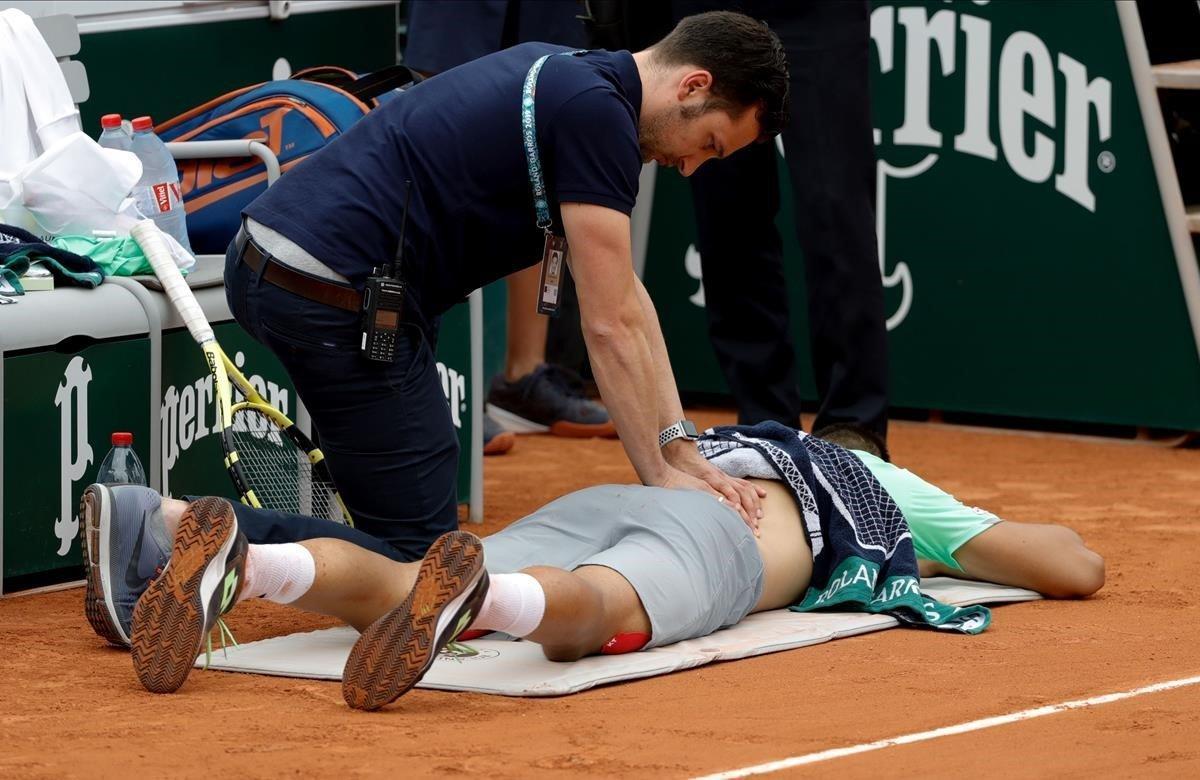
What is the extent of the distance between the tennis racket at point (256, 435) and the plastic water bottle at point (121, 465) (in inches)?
8.0

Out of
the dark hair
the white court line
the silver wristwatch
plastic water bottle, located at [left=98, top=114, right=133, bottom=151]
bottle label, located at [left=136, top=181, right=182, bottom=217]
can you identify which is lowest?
the white court line

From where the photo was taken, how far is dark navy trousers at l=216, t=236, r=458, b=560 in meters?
4.13

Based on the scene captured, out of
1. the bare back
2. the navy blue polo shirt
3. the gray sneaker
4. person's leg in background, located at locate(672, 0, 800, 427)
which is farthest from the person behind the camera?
person's leg in background, located at locate(672, 0, 800, 427)

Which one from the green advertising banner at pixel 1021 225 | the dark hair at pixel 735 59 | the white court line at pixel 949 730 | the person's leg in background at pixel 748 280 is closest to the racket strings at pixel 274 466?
the dark hair at pixel 735 59

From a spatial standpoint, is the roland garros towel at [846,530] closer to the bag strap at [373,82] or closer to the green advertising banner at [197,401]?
the green advertising banner at [197,401]

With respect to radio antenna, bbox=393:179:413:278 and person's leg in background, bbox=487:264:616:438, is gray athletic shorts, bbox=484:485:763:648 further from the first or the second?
person's leg in background, bbox=487:264:616:438

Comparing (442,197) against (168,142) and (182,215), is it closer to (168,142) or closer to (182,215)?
(182,215)

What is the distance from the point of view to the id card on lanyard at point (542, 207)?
13.1 feet

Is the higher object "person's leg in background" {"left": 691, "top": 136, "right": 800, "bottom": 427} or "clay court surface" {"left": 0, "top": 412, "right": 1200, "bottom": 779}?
"person's leg in background" {"left": 691, "top": 136, "right": 800, "bottom": 427}

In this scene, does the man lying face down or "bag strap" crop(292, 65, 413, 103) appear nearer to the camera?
the man lying face down

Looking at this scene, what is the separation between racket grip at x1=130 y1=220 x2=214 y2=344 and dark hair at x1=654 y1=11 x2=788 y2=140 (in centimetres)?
131

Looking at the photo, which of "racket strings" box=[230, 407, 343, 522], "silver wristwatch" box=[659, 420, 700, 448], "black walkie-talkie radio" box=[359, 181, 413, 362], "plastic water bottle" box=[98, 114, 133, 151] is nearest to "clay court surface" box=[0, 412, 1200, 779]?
"racket strings" box=[230, 407, 343, 522]

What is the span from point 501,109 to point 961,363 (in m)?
3.76

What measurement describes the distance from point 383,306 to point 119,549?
2.31ft
